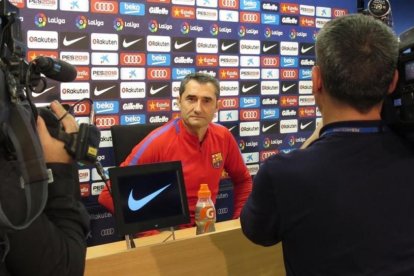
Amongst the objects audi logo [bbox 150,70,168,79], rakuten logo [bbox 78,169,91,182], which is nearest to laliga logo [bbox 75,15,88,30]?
audi logo [bbox 150,70,168,79]

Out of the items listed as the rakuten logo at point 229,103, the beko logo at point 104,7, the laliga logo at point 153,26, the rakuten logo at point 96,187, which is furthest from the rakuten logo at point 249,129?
the beko logo at point 104,7

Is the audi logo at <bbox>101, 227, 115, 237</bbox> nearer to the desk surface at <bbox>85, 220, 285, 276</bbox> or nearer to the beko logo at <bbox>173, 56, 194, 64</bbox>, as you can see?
the beko logo at <bbox>173, 56, 194, 64</bbox>

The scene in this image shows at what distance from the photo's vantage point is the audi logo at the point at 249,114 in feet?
11.5

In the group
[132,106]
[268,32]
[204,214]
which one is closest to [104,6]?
[132,106]

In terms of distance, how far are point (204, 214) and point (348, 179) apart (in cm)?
78

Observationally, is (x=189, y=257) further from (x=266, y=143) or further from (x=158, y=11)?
(x=266, y=143)

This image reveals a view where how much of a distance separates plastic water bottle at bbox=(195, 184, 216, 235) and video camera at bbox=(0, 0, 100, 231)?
Result: 74 centimetres

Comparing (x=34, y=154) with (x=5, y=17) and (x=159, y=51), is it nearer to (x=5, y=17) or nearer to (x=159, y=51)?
(x=5, y=17)

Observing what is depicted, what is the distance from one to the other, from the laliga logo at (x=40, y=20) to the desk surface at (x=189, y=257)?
1.66 meters

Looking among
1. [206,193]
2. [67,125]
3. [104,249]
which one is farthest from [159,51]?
[67,125]

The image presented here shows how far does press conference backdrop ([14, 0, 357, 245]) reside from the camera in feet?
9.12

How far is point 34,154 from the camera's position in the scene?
0.71m

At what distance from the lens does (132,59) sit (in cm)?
299

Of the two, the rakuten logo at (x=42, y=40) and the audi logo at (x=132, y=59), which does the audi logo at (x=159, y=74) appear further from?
the rakuten logo at (x=42, y=40)
